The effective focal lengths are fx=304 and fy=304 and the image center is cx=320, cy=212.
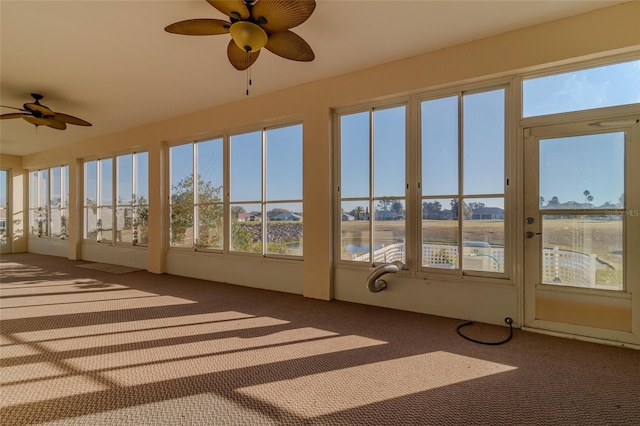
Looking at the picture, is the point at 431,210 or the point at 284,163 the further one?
the point at 284,163

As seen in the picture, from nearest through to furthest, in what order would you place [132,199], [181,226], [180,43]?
[180,43] < [181,226] < [132,199]

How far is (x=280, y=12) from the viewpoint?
2225 mm

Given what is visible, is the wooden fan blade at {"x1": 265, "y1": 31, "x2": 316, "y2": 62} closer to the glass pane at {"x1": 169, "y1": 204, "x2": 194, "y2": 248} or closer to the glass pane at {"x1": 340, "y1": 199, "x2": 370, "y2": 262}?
the glass pane at {"x1": 340, "y1": 199, "x2": 370, "y2": 262}

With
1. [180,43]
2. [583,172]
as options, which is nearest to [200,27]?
[180,43]

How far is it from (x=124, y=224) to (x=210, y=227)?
9.42 ft

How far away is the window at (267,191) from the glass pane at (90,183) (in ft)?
15.4

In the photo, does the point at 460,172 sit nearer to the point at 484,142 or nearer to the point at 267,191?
the point at 484,142

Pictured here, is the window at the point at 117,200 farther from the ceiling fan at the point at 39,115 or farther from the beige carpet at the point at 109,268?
the ceiling fan at the point at 39,115

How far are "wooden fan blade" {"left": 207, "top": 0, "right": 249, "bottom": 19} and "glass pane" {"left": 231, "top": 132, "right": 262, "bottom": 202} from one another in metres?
2.86

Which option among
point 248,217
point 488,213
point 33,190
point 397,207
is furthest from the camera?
point 33,190

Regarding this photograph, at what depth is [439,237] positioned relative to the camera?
364 cm

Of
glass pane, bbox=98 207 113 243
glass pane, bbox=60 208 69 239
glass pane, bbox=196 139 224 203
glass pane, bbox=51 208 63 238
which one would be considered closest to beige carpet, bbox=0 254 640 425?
glass pane, bbox=196 139 224 203

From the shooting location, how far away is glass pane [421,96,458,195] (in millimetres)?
3568

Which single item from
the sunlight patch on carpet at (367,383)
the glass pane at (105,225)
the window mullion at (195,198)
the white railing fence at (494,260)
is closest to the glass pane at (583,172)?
the white railing fence at (494,260)
